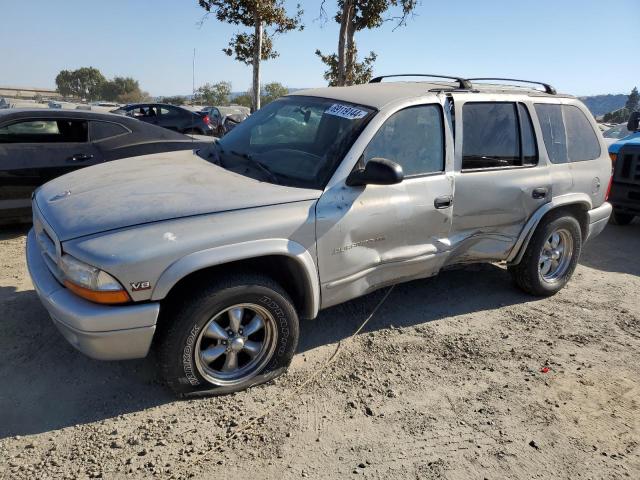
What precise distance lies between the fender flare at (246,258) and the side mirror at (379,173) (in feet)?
1.89

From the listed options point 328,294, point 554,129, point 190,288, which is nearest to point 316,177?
point 328,294

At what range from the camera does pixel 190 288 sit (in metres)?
2.80

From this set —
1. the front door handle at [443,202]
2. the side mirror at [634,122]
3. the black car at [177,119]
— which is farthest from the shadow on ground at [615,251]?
the black car at [177,119]

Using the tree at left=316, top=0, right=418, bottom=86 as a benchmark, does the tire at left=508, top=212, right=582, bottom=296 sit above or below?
below

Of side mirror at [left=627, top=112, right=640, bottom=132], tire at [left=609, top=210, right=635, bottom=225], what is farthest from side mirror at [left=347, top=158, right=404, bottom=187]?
side mirror at [left=627, top=112, right=640, bottom=132]

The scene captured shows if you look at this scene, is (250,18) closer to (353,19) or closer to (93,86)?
(353,19)

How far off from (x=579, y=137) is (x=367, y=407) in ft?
10.7

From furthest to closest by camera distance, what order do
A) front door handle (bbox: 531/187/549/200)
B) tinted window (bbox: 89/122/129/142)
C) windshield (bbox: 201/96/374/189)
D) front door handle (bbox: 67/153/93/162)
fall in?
tinted window (bbox: 89/122/129/142) → front door handle (bbox: 67/153/93/162) → front door handle (bbox: 531/187/549/200) → windshield (bbox: 201/96/374/189)

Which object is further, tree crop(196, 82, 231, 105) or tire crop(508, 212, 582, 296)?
tree crop(196, 82, 231, 105)

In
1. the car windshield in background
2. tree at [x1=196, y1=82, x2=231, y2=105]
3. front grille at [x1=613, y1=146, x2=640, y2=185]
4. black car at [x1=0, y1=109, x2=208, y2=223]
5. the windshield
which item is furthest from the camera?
tree at [x1=196, y1=82, x2=231, y2=105]

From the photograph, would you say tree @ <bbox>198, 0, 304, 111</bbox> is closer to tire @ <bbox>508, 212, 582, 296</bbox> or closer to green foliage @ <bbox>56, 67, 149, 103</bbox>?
tire @ <bbox>508, 212, 582, 296</bbox>

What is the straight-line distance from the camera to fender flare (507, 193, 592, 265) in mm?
4246

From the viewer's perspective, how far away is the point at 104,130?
580cm

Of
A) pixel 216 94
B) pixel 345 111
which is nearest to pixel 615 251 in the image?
pixel 345 111
